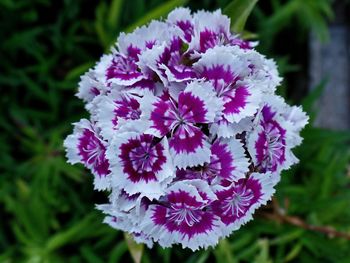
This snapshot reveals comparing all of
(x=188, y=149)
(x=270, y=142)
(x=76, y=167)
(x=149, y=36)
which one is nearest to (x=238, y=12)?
(x=149, y=36)

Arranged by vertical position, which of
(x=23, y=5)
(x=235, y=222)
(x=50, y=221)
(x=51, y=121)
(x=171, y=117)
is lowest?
(x=235, y=222)

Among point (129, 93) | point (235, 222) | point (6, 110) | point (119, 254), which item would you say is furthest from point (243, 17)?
point (6, 110)

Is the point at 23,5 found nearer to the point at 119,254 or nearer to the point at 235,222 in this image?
the point at 119,254

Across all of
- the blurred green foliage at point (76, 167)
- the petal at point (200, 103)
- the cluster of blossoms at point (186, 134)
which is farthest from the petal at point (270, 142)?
the blurred green foliage at point (76, 167)

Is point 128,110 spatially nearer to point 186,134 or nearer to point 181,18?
point 186,134

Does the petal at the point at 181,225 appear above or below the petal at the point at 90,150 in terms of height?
below

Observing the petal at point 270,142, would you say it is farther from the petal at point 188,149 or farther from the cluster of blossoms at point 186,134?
the petal at point 188,149
